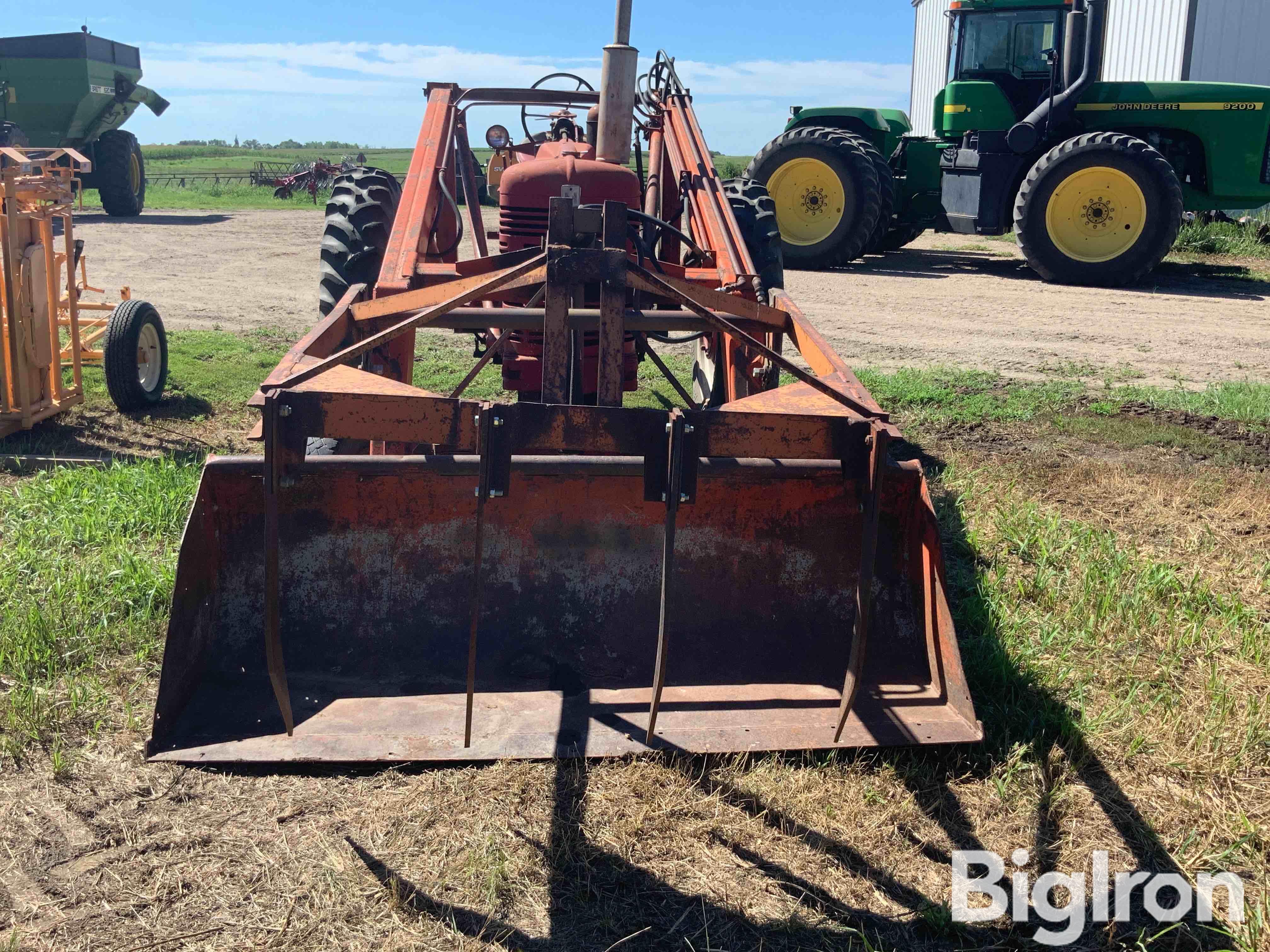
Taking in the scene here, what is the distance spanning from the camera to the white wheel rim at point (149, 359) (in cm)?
625

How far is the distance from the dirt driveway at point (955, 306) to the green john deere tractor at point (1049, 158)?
1.51ft

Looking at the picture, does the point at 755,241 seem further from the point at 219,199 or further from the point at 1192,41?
the point at 219,199

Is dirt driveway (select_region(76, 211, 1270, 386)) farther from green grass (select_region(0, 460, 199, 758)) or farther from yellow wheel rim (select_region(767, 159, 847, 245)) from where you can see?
green grass (select_region(0, 460, 199, 758))

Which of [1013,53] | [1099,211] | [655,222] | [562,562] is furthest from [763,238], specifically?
[1013,53]

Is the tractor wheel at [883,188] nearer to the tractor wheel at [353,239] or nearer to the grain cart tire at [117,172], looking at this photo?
the tractor wheel at [353,239]

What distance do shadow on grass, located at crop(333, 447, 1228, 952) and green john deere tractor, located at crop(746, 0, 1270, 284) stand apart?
28.6 feet

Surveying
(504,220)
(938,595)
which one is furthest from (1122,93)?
(938,595)

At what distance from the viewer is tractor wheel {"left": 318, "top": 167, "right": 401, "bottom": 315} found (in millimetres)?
5129

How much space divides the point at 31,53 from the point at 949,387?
15.2 meters

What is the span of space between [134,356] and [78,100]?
12440 mm

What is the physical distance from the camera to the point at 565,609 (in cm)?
331

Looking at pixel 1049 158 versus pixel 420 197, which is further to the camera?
pixel 1049 158

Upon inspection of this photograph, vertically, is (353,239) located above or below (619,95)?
below

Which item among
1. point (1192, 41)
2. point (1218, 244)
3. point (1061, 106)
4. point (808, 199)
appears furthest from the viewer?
point (1192, 41)
